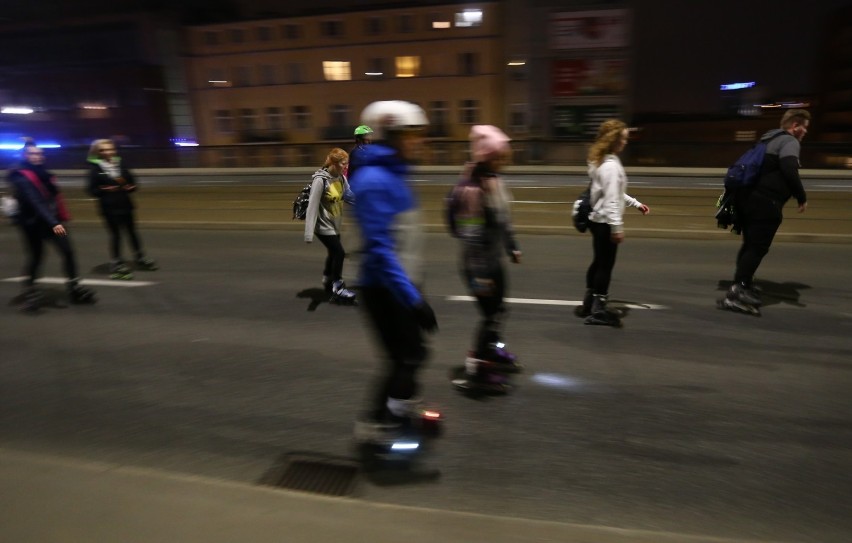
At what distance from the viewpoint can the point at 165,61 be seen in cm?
4444

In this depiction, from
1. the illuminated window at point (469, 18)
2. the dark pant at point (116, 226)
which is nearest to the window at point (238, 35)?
the illuminated window at point (469, 18)

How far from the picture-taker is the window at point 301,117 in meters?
40.5

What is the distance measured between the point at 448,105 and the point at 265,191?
2652 centimetres

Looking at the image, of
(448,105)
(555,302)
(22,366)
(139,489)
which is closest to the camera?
(139,489)

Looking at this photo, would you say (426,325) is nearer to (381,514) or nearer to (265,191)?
(381,514)

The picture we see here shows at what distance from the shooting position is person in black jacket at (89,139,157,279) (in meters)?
7.32

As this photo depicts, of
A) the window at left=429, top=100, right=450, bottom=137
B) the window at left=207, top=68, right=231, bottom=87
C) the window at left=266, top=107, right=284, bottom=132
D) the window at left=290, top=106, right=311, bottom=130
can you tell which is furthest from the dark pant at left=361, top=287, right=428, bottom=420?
the window at left=207, top=68, right=231, bottom=87

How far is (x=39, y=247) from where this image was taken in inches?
243

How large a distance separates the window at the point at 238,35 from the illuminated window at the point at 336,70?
23.2 ft

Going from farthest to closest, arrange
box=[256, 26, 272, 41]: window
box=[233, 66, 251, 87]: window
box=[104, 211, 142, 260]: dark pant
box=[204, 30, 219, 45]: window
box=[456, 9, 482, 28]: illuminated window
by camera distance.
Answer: box=[204, 30, 219, 45]: window < box=[233, 66, 251, 87]: window < box=[256, 26, 272, 41]: window < box=[456, 9, 482, 28]: illuminated window < box=[104, 211, 142, 260]: dark pant

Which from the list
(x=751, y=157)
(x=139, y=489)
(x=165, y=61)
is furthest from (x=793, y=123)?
(x=165, y=61)

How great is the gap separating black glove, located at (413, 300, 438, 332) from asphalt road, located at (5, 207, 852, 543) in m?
0.52

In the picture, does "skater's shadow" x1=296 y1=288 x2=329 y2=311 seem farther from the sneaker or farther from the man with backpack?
the man with backpack

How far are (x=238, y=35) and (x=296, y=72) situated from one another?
561cm
